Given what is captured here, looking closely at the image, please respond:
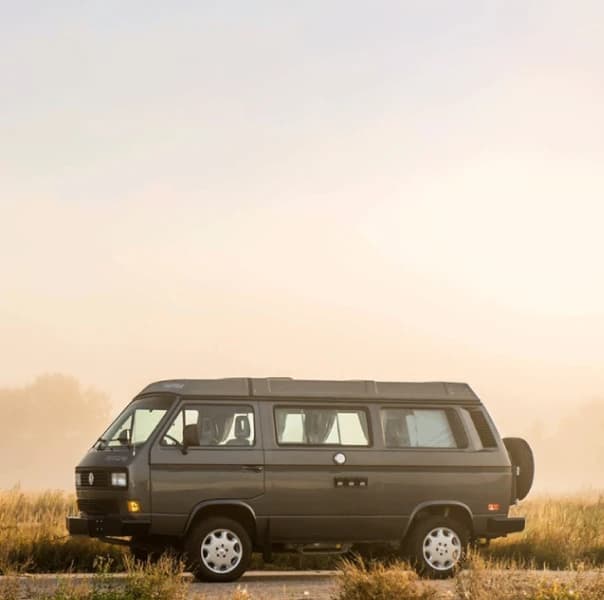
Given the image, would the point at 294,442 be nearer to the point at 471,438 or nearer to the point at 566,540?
the point at 471,438

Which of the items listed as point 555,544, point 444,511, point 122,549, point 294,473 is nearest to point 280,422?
point 294,473

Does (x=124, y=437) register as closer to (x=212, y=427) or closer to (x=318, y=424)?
(x=212, y=427)

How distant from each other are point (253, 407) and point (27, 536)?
478 cm

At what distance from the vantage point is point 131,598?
46.7 ft

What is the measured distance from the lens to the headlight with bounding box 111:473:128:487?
60.4 ft

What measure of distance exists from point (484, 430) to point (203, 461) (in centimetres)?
435

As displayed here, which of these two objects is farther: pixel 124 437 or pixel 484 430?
pixel 484 430

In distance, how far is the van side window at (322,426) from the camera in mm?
19297

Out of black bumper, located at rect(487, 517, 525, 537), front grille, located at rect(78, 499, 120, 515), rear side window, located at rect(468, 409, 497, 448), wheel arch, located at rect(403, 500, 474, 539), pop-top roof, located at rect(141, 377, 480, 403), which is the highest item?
pop-top roof, located at rect(141, 377, 480, 403)

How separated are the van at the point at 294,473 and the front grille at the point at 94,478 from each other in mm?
22

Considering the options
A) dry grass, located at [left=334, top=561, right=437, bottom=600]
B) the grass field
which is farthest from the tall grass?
dry grass, located at [left=334, top=561, right=437, bottom=600]

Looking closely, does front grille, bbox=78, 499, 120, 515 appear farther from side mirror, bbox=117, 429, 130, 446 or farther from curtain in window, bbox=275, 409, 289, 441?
curtain in window, bbox=275, 409, 289, 441

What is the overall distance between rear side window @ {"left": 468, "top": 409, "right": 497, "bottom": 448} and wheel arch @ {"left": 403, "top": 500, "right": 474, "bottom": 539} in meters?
1.02

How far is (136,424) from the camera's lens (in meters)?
19.0
